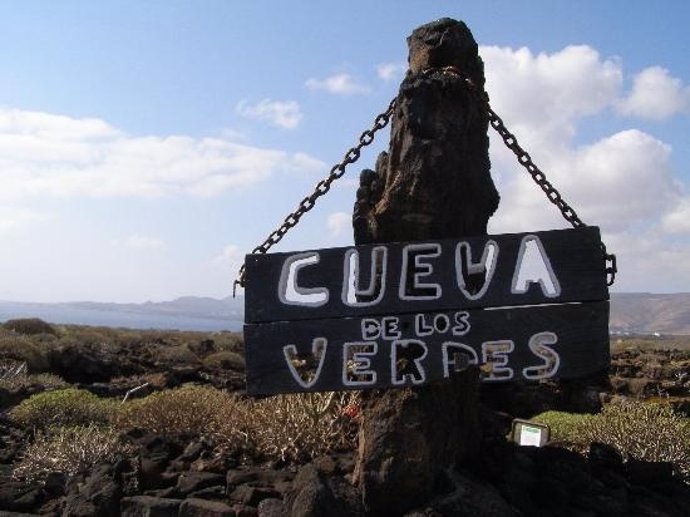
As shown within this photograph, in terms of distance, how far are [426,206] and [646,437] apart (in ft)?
13.9

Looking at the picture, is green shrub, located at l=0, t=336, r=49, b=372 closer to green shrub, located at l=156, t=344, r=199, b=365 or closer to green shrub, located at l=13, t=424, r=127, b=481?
green shrub, located at l=156, t=344, r=199, b=365

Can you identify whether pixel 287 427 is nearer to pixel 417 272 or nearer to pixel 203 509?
pixel 203 509

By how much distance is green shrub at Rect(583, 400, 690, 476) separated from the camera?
7.98 m

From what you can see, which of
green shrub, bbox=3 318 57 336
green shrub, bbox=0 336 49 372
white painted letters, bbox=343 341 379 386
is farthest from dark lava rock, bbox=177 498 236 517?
green shrub, bbox=3 318 57 336

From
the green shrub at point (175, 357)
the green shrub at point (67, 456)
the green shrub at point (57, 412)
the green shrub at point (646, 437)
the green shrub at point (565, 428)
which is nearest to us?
the green shrub at point (67, 456)

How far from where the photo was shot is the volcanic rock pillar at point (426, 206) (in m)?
5.18

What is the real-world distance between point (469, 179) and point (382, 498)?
7.67ft

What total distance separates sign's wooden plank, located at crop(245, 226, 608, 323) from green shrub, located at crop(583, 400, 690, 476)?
373 centimetres

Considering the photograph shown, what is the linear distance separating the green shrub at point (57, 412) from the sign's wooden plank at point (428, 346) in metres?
5.69

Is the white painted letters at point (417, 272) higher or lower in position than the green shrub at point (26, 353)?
higher

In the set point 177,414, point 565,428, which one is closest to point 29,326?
point 177,414

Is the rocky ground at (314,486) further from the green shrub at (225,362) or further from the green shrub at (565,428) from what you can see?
the green shrub at (225,362)

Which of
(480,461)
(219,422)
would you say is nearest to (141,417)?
(219,422)

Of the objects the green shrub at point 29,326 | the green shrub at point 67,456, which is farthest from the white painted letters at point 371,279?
the green shrub at point 29,326
